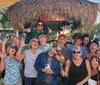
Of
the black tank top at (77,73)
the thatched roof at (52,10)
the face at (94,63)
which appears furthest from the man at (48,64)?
the thatched roof at (52,10)

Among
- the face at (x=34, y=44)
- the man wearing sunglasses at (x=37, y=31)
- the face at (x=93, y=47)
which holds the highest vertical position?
the man wearing sunglasses at (x=37, y=31)

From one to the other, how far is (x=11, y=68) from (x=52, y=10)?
2687mm

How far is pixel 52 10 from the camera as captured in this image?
27.4 ft

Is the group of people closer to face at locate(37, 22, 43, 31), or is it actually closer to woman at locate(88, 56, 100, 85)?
woman at locate(88, 56, 100, 85)

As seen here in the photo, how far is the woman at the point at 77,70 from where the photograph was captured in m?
6.07

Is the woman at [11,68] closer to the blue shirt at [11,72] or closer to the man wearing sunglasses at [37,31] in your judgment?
the blue shirt at [11,72]

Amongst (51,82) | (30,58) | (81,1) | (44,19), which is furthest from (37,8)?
(51,82)

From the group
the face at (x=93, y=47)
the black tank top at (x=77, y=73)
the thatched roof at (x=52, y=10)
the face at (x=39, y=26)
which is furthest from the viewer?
the thatched roof at (x=52, y=10)

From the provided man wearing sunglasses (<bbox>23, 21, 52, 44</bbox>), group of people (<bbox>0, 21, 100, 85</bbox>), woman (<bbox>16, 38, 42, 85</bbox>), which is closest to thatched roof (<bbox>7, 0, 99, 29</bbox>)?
man wearing sunglasses (<bbox>23, 21, 52, 44</bbox>)

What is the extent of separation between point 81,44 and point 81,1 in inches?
63.2

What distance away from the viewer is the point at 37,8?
26.7 ft

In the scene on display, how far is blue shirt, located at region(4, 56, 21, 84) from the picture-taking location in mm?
6258

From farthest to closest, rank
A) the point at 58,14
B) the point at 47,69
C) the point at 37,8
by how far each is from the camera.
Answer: the point at 58,14, the point at 37,8, the point at 47,69

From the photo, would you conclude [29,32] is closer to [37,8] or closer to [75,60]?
[37,8]
